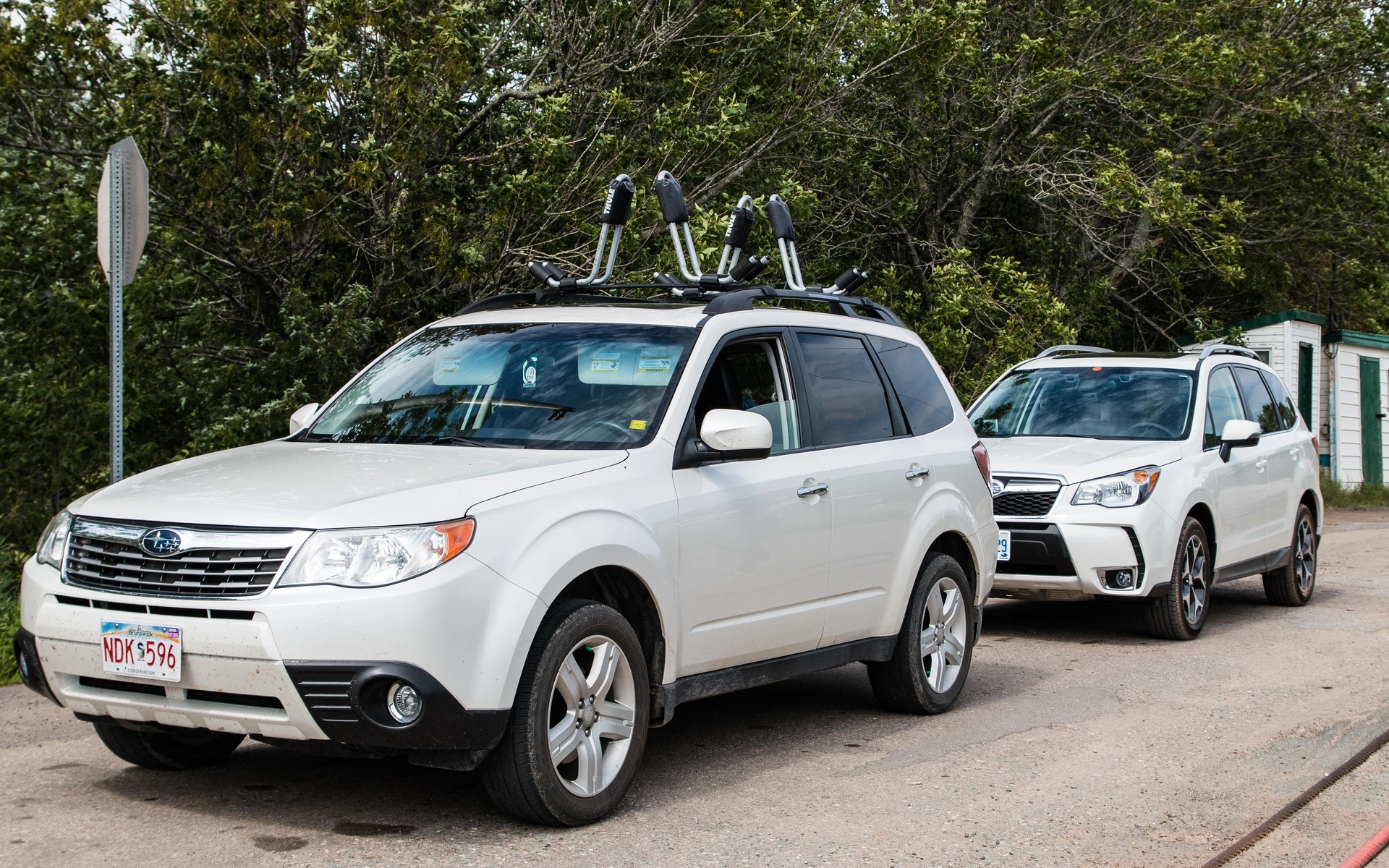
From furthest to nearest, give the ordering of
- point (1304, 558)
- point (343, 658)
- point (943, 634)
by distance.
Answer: point (1304, 558), point (943, 634), point (343, 658)

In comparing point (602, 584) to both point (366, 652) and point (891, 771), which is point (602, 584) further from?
point (891, 771)

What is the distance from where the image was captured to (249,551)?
477cm

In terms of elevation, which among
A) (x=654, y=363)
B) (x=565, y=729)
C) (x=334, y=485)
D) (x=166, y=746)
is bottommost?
(x=166, y=746)

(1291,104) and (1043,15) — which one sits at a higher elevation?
(1043,15)

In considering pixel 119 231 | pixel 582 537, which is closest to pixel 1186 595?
pixel 582 537

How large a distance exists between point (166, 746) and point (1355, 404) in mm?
24461

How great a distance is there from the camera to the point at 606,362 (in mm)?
6125

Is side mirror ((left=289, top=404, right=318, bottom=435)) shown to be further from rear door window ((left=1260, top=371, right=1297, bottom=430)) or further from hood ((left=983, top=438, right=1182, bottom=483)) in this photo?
rear door window ((left=1260, top=371, right=1297, bottom=430))

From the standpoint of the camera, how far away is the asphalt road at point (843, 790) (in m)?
4.98

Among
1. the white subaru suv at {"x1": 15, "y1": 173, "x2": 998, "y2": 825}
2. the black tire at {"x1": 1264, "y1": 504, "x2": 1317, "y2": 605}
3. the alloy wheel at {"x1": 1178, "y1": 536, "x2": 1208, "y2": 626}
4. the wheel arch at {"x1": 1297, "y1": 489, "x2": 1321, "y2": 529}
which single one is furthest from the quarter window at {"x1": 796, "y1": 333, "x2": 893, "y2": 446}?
the wheel arch at {"x1": 1297, "y1": 489, "x2": 1321, "y2": 529}

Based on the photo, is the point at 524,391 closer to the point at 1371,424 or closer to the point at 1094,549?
the point at 1094,549

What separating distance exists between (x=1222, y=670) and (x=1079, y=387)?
9.65ft

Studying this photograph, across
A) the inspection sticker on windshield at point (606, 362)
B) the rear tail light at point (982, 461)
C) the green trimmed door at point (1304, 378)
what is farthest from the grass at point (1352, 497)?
the inspection sticker on windshield at point (606, 362)

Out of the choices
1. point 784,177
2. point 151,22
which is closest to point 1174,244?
point 784,177
